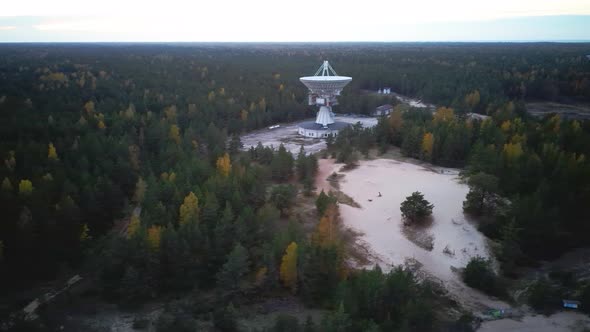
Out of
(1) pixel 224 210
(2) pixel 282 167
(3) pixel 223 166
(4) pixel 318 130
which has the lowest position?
(4) pixel 318 130

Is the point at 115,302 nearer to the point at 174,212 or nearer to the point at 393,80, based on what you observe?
the point at 174,212

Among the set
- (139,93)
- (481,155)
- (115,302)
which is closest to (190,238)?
(115,302)

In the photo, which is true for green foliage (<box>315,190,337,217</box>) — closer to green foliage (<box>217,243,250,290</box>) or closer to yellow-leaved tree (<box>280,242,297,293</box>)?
yellow-leaved tree (<box>280,242,297,293</box>)

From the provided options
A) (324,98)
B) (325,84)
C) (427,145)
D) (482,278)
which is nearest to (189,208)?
(482,278)

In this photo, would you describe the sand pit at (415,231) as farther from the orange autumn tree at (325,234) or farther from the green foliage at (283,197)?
the green foliage at (283,197)

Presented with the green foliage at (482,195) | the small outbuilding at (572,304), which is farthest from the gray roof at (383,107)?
the small outbuilding at (572,304)

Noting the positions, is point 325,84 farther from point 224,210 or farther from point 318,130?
point 224,210

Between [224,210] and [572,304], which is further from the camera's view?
[224,210]
